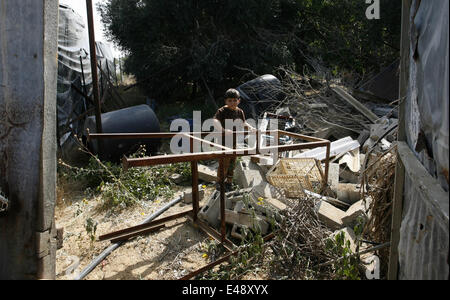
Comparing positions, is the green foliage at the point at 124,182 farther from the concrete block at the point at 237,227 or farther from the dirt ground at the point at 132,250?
the concrete block at the point at 237,227

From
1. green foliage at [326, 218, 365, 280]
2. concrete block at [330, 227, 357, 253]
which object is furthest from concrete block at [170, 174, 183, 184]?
green foliage at [326, 218, 365, 280]

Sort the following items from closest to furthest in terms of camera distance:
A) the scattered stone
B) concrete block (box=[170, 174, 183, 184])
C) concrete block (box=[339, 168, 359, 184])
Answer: the scattered stone, concrete block (box=[339, 168, 359, 184]), concrete block (box=[170, 174, 183, 184])

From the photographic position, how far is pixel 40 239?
7.86 feet

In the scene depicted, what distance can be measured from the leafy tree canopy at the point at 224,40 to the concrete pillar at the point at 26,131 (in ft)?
31.0

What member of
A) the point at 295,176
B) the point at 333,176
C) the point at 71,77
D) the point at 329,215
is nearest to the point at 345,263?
the point at 329,215

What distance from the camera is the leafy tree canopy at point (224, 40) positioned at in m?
11.5

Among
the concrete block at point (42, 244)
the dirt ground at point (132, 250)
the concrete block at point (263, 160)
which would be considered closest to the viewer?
the concrete block at point (42, 244)

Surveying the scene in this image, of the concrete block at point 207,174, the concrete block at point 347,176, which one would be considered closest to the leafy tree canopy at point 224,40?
the concrete block at point 207,174

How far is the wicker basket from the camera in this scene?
174 inches

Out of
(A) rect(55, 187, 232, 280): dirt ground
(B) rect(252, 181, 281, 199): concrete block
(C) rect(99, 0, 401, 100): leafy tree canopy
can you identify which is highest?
(C) rect(99, 0, 401, 100): leafy tree canopy

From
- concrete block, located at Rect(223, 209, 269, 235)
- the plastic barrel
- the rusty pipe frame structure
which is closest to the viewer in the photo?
the rusty pipe frame structure

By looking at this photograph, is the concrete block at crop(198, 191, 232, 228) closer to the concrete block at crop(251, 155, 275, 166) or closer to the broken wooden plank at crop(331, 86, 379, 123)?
the concrete block at crop(251, 155, 275, 166)

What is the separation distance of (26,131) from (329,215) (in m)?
3.16

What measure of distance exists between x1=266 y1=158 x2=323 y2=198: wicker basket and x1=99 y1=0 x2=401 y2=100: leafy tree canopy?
7.17 meters
